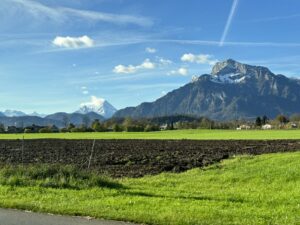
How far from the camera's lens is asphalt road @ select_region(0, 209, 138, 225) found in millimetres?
12045

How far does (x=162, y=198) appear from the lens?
15773mm

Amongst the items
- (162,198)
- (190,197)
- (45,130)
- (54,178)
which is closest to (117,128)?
(45,130)

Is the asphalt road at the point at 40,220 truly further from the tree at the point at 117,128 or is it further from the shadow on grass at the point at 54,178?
the tree at the point at 117,128

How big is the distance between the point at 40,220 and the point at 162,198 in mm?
4520

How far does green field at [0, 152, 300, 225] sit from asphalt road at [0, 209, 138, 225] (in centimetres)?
45

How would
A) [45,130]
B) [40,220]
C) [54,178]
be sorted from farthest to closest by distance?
1. [45,130]
2. [54,178]
3. [40,220]

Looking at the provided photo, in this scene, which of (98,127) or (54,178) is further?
(98,127)

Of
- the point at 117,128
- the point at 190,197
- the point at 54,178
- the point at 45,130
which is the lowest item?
the point at 190,197

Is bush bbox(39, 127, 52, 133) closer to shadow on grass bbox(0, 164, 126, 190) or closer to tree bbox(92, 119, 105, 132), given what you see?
tree bbox(92, 119, 105, 132)

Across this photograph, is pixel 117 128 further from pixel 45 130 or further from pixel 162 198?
pixel 162 198

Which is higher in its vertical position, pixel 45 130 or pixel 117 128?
pixel 117 128

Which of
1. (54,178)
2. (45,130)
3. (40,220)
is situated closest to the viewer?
(40,220)

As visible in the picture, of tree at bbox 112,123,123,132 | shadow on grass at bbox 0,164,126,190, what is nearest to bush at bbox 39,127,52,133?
tree at bbox 112,123,123,132

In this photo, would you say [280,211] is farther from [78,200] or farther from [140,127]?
[140,127]
